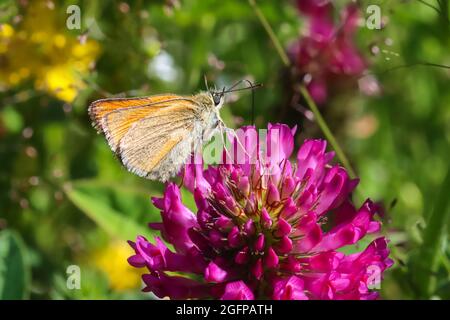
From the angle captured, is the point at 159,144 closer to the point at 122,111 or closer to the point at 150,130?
→ the point at 150,130

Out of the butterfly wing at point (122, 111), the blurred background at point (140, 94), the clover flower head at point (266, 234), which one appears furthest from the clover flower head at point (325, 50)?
the clover flower head at point (266, 234)

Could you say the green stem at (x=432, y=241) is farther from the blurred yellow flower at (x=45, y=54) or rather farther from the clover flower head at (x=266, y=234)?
the blurred yellow flower at (x=45, y=54)

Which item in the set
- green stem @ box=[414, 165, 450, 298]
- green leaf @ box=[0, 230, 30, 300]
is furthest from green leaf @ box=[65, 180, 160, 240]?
green stem @ box=[414, 165, 450, 298]

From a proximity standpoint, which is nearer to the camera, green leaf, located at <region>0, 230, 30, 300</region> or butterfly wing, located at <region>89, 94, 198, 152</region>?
butterfly wing, located at <region>89, 94, 198, 152</region>

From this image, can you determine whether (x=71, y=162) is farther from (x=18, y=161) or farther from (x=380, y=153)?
(x=380, y=153)

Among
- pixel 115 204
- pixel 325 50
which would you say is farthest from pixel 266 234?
pixel 325 50

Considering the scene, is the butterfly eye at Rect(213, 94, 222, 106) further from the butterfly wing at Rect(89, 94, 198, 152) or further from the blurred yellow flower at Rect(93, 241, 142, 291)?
the blurred yellow flower at Rect(93, 241, 142, 291)
